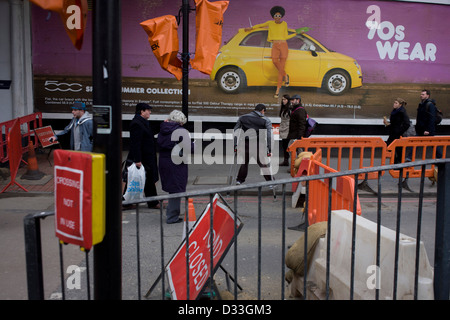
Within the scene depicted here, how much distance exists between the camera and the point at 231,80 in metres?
13.6

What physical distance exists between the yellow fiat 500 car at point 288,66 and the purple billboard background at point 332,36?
0.26 m

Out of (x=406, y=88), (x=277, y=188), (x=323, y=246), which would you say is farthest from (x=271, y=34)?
(x=323, y=246)

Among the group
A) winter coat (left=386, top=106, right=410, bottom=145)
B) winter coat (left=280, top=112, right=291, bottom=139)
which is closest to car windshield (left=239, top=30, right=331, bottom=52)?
winter coat (left=280, top=112, right=291, bottom=139)

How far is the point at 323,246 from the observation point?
440 cm

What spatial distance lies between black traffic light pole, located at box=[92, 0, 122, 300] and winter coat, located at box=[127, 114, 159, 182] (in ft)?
16.4

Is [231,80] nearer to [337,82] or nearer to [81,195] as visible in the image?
[337,82]

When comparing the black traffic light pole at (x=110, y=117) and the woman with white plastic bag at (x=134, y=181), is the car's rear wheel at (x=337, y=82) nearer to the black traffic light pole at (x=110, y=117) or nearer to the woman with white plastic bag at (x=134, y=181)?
the woman with white plastic bag at (x=134, y=181)

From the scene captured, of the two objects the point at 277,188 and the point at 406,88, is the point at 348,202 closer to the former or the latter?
the point at 277,188

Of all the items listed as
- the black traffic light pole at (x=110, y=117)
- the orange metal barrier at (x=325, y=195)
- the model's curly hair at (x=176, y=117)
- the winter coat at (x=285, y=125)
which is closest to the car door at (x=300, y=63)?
the winter coat at (x=285, y=125)

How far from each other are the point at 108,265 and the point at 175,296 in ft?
4.99

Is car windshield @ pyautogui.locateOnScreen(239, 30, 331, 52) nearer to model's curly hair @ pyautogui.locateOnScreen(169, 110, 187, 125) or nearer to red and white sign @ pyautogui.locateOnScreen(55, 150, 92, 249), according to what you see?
model's curly hair @ pyautogui.locateOnScreen(169, 110, 187, 125)

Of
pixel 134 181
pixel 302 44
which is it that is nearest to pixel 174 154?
pixel 134 181

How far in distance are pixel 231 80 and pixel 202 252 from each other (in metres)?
9.82

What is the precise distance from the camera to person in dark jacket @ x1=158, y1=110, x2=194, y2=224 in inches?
293
